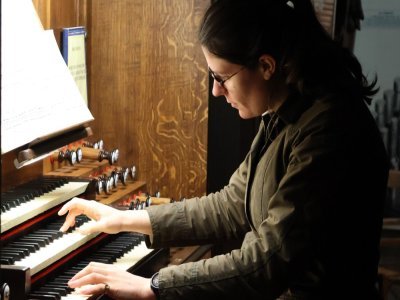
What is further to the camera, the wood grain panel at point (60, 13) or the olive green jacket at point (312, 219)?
the wood grain panel at point (60, 13)

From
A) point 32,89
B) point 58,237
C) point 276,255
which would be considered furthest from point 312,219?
point 32,89

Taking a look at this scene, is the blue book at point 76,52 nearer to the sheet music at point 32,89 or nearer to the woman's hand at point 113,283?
the sheet music at point 32,89

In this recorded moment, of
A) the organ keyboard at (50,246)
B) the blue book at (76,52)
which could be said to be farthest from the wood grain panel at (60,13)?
the organ keyboard at (50,246)

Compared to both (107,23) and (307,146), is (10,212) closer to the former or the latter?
(307,146)

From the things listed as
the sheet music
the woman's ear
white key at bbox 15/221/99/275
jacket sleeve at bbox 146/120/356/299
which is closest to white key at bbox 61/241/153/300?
white key at bbox 15/221/99/275

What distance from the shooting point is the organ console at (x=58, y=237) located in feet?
8.21

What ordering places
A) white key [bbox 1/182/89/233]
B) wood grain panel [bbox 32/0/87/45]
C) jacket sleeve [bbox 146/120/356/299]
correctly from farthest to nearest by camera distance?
wood grain panel [bbox 32/0/87/45], white key [bbox 1/182/89/233], jacket sleeve [bbox 146/120/356/299]

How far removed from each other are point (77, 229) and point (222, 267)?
3.10 ft

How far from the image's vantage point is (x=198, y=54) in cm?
391

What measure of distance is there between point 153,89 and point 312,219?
6.84 ft

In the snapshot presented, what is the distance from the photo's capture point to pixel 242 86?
2.21 m

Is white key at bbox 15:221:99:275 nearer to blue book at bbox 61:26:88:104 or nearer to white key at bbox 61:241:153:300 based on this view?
white key at bbox 61:241:153:300

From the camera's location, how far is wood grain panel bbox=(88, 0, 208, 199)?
12.8ft

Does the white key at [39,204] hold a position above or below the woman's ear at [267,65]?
below
